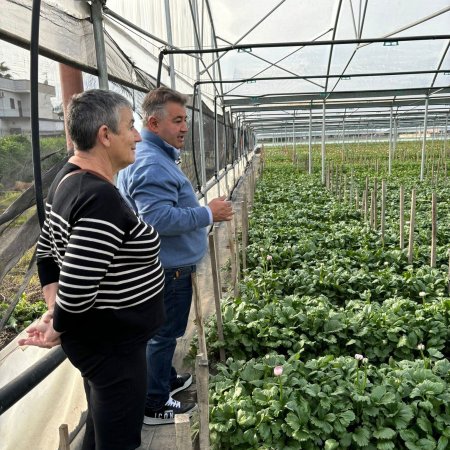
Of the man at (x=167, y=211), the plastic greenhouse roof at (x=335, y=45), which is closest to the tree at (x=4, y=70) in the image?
the man at (x=167, y=211)

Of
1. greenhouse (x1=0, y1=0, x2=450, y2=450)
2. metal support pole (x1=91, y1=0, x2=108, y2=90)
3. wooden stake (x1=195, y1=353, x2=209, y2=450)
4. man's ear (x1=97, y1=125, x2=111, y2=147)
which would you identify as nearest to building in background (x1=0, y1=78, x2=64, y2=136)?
greenhouse (x1=0, y1=0, x2=450, y2=450)

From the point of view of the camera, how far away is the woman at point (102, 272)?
51.5 inches

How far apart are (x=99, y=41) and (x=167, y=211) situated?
1297 millimetres

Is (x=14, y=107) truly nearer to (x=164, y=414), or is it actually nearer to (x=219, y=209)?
(x=219, y=209)

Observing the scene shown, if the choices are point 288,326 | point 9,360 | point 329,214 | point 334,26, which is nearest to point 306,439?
point 288,326

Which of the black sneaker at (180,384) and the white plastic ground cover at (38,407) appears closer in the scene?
the white plastic ground cover at (38,407)

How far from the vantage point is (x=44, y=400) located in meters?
2.38

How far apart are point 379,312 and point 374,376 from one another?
84cm

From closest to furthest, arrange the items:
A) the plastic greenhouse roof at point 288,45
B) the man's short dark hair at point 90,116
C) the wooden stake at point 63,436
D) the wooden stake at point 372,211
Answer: the wooden stake at point 63,436 < the man's short dark hair at point 90,116 < the plastic greenhouse roof at point 288,45 < the wooden stake at point 372,211

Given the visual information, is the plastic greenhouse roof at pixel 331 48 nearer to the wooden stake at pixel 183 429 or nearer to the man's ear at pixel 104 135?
the man's ear at pixel 104 135

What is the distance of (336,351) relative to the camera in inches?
124

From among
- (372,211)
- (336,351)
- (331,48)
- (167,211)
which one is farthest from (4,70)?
(331,48)

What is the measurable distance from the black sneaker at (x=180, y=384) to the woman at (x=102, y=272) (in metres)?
1.32

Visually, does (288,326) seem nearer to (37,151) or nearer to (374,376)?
(374,376)
